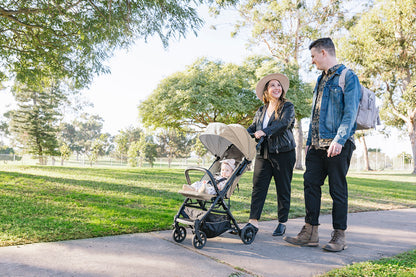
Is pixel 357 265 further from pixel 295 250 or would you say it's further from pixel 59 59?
pixel 59 59

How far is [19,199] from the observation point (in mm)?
5930

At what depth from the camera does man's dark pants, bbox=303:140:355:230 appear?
3.67 m

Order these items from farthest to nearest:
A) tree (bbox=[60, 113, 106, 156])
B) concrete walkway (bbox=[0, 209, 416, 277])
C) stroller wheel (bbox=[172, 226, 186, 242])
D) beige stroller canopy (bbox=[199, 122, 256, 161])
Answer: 1. tree (bbox=[60, 113, 106, 156])
2. beige stroller canopy (bbox=[199, 122, 256, 161])
3. stroller wheel (bbox=[172, 226, 186, 242])
4. concrete walkway (bbox=[0, 209, 416, 277])

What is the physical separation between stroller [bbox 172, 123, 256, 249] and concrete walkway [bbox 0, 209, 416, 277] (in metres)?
0.14

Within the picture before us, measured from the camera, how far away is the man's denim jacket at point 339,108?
11.5 feet

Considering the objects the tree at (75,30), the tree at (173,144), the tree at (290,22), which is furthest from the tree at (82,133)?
the tree at (75,30)

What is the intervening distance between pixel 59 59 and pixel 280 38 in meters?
23.2

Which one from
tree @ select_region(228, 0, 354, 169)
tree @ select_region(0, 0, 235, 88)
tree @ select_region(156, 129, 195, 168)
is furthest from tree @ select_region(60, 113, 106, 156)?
tree @ select_region(0, 0, 235, 88)

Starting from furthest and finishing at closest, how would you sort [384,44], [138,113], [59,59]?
1. [138,113]
2. [384,44]
3. [59,59]

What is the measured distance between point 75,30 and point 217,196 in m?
6.05

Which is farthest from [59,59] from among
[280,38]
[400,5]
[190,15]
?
[280,38]

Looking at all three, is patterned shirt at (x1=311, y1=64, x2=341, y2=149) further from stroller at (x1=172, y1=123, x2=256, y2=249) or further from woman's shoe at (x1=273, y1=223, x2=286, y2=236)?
woman's shoe at (x1=273, y1=223, x2=286, y2=236)

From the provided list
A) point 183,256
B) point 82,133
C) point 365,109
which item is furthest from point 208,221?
point 82,133

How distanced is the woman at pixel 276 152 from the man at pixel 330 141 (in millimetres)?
305
